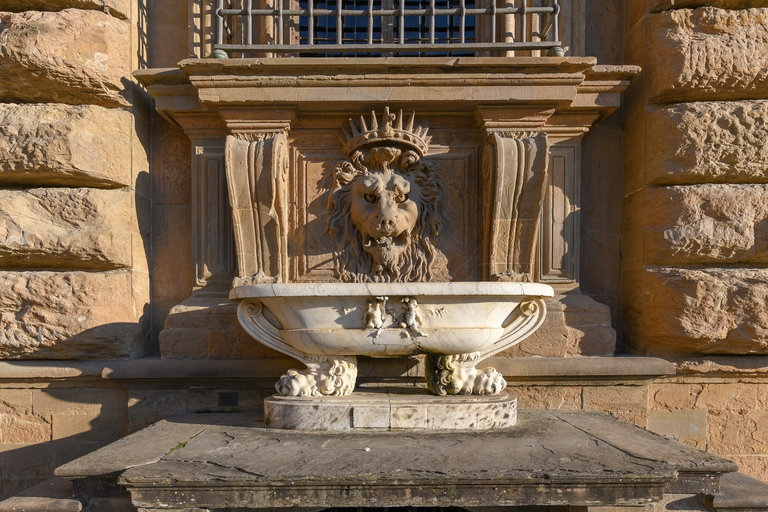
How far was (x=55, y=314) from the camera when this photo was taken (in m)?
3.46

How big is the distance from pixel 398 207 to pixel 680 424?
7.87ft

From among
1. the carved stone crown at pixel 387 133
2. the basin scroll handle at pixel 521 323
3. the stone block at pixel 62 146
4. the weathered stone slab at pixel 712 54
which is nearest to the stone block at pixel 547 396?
the basin scroll handle at pixel 521 323

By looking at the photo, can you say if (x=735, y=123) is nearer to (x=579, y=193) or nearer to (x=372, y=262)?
(x=579, y=193)

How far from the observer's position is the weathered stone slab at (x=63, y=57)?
3408 mm

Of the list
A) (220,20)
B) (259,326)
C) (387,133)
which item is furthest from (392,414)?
(220,20)

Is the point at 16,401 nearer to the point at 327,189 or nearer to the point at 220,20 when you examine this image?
the point at 327,189

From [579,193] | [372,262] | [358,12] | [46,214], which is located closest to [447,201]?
[372,262]

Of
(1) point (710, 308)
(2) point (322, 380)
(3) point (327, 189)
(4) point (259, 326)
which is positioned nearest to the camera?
(2) point (322, 380)

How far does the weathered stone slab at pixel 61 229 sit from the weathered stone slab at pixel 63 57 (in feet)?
2.17

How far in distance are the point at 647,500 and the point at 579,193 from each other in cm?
211

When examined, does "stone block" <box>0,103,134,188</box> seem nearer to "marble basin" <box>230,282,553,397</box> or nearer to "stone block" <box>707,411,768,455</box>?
"marble basin" <box>230,282,553,397</box>

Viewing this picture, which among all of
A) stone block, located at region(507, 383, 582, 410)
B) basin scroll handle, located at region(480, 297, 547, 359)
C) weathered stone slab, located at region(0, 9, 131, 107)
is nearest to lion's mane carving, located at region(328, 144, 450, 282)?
basin scroll handle, located at region(480, 297, 547, 359)

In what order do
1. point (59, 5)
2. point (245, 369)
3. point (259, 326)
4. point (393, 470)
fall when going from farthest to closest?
point (59, 5) < point (245, 369) < point (259, 326) < point (393, 470)

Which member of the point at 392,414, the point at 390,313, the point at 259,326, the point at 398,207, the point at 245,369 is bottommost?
the point at 392,414
